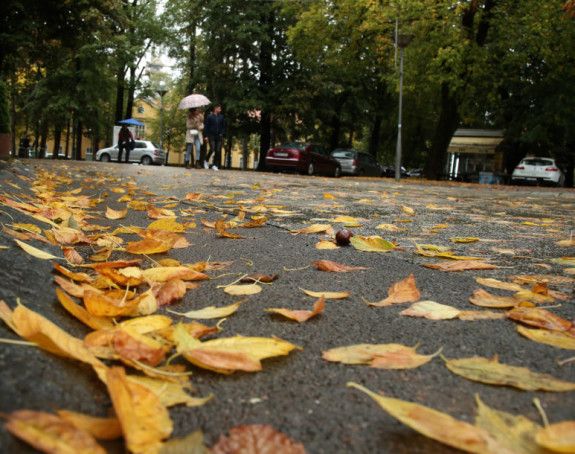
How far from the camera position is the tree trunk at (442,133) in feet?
62.2

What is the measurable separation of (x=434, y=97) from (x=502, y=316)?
27.5m

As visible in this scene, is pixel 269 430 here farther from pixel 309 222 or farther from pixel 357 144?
pixel 357 144

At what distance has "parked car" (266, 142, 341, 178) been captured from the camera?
20.6m

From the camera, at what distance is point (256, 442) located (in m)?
0.75

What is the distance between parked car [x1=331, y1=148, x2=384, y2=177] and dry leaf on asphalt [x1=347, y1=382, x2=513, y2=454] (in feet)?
75.5

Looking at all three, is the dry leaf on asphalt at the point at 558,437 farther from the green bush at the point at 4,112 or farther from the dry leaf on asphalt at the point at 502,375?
the green bush at the point at 4,112

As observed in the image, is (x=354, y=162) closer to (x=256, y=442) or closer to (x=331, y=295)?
(x=331, y=295)

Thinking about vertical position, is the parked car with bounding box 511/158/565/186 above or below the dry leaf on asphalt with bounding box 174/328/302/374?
above

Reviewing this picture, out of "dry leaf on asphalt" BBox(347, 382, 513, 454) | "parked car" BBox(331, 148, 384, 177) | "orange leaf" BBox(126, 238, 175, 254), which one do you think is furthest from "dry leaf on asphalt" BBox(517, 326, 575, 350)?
"parked car" BBox(331, 148, 384, 177)

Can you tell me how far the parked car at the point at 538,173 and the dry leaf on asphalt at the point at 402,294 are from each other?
25548mm

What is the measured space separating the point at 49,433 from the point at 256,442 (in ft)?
0.95

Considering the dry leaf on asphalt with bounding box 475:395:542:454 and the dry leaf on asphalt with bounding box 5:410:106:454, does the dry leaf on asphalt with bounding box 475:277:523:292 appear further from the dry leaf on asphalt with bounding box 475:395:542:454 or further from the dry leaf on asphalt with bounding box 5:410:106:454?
the dry leaf on asphalt with bounding box 5:410:106:454

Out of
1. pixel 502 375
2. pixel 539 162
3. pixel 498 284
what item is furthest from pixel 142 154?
pixel 502 375

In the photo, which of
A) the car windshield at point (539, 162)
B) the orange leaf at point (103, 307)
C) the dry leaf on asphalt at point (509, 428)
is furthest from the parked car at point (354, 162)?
the dry leaf on asphalt at point (509, 428)
